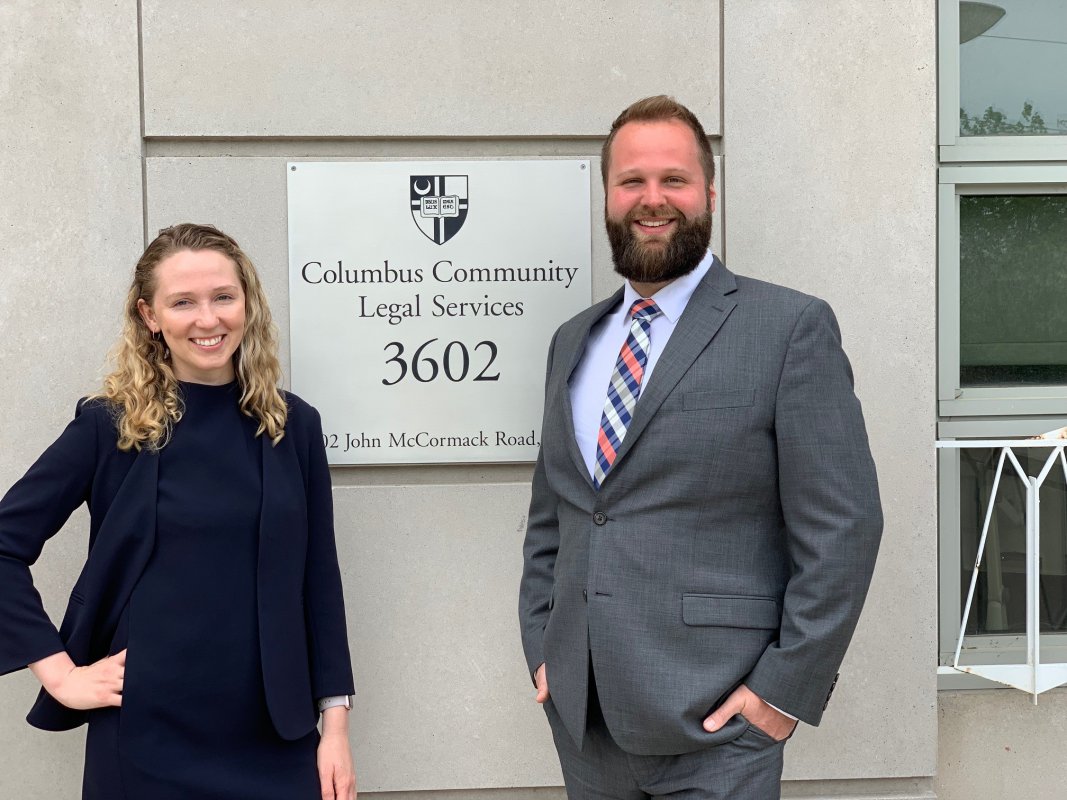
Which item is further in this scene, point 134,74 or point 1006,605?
point 1006,605

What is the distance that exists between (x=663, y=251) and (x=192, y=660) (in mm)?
1374

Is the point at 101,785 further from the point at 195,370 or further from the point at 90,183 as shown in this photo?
the point at 90,183

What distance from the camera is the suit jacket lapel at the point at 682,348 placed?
2139 mm

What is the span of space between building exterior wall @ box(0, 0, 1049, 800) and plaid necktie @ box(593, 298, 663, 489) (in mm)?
915

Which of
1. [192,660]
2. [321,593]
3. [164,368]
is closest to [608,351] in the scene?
[321,593]

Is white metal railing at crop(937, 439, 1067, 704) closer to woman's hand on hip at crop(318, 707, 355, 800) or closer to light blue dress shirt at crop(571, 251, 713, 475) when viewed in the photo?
light blue dress shirt at crop(571, 251, 713, 475)

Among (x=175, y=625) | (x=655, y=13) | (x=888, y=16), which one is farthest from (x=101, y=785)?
(x=888, y=16)

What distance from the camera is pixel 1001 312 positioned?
3484mm

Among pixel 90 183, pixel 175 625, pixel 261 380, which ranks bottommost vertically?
pixel 175 625

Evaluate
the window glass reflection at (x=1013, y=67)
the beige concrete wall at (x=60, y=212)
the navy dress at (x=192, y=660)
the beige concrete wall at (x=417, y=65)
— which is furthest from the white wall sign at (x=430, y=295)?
the window glass reflection at (x=1013, y=67)

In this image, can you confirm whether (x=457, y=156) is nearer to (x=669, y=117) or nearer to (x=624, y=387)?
(x=669, y=117)

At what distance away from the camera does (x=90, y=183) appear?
313 cm

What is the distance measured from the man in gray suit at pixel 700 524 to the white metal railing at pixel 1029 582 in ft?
4.64

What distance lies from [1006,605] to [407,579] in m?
2.01
